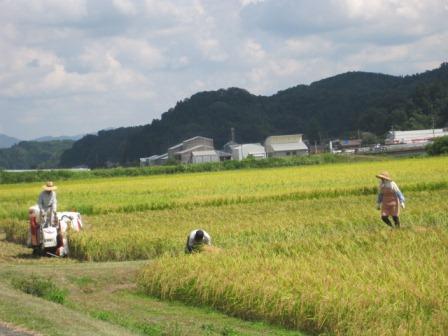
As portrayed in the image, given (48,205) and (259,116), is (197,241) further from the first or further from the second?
(259,116)

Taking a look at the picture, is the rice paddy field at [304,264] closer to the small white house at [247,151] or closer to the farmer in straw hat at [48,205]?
the farmer in straw hat at [48,205]

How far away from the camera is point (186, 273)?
451 inches

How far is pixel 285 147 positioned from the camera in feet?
360

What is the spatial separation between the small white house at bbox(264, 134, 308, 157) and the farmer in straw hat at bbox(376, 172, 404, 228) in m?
90.2

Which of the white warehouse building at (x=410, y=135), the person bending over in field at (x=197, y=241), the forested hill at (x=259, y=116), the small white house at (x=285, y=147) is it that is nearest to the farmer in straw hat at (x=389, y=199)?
the person bending over in field at (x=197, y=241)

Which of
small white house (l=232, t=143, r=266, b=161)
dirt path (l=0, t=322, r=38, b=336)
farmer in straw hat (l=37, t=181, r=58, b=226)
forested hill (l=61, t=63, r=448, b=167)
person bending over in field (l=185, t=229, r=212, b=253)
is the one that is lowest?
dirt path (l=0, t=322, r=38, b=336)

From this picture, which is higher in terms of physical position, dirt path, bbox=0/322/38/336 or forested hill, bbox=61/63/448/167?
forested hill, bbox=61/63/448/167

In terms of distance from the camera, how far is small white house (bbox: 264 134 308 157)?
108625 mm

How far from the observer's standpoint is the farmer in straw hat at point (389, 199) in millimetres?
17203

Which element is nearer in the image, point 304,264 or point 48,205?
point 304,264

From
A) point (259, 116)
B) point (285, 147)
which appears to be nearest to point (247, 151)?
point (285, 147)

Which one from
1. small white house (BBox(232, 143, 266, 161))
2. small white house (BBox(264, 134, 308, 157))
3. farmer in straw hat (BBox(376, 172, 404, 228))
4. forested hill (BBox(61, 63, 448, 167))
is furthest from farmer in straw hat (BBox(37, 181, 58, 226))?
forested hill (BBox(61, 63, 448, 167))

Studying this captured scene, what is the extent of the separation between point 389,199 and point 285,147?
304ft

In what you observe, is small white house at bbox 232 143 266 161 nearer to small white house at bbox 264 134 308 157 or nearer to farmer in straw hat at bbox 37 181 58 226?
small white house at bbox 264 134 308 157
